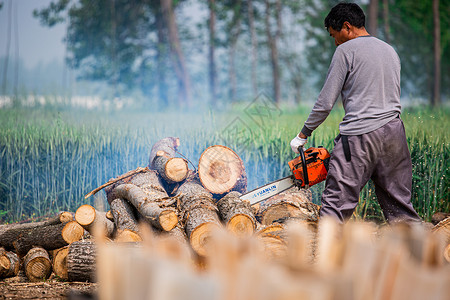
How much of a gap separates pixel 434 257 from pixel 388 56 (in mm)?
2284

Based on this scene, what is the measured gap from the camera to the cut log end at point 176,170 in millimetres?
4320

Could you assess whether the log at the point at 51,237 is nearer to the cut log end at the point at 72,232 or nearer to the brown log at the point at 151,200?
the cut log end at the point at 72,232

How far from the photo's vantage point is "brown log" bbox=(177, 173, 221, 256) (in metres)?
3.13

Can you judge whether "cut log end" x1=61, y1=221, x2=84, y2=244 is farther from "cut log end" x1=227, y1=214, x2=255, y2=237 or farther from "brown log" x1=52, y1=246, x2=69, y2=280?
"cut log end" x1=227, y1=214, x2=255, y2=237

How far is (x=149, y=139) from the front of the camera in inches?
219

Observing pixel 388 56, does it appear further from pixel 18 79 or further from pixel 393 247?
pixel 18 79

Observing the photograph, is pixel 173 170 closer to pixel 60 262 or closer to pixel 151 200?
pixel 151 200

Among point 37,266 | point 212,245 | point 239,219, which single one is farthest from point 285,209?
point 212,245

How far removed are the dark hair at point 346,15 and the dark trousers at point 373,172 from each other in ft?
2.52

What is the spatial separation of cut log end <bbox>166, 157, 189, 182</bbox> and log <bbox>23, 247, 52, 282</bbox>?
1.41 m

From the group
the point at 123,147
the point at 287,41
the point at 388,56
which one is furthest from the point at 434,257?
the point at 287,41

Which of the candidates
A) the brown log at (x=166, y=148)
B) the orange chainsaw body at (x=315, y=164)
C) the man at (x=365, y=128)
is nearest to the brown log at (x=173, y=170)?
the brown log at (x=166, y=148)

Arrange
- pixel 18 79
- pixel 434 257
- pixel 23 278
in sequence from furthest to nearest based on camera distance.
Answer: pixel 18 79 → pixel 23 278 → pixel 434 257

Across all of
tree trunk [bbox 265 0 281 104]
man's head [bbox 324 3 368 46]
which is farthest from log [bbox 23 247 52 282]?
tree trunk [bbox 265 0 281 104]
